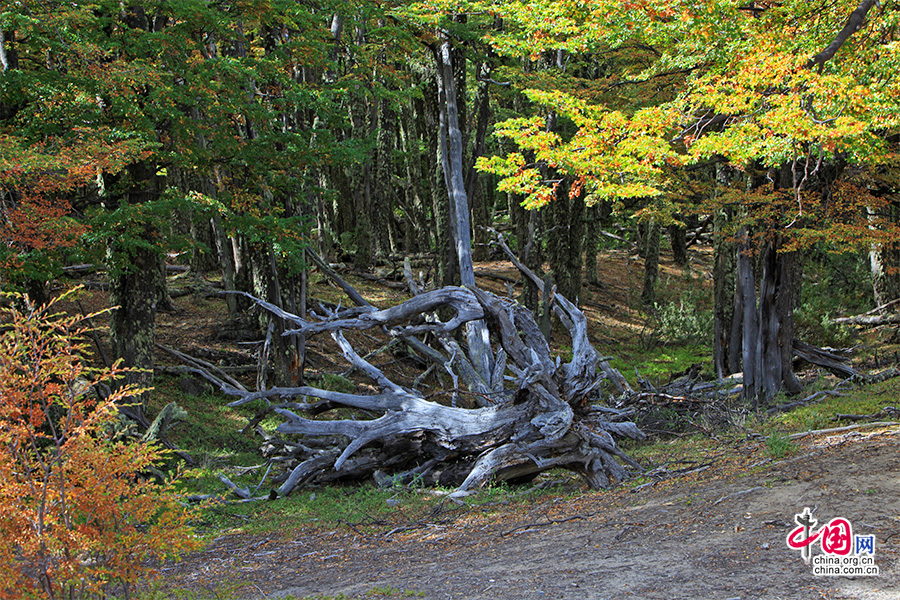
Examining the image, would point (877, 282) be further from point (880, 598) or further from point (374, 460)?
point (880, 598)

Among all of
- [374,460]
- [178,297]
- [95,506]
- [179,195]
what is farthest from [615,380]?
[178,297]

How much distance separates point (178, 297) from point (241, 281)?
302 centimetres

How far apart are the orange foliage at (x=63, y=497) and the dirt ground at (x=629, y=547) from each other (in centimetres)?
107

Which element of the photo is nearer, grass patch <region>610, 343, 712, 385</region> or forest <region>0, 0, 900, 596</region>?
forest <region>0, 0, 900, 596</region>

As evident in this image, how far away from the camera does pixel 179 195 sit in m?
10.8

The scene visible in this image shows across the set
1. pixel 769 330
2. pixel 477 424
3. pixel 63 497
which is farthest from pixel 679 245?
pixel 63 497

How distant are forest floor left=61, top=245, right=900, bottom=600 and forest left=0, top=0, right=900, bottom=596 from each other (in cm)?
117

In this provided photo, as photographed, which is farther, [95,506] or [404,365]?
[404,365]

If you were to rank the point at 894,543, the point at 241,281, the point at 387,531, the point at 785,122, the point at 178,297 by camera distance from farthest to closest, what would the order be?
1. the point at 178,297
2. the point at 241,281
3. the point at 785,122
4. the point at 387,531
5. the point at 894,543

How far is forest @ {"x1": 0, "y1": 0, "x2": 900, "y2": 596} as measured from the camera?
8492mm

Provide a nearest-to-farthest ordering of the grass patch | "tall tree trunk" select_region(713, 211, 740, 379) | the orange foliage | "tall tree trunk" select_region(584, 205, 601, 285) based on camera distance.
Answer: the orange foliage < "tall tree trunk" select_region(713, 211, 740, 379) < the grass patch < "tall tree trunk" select_region(584, 205, 601, 285)

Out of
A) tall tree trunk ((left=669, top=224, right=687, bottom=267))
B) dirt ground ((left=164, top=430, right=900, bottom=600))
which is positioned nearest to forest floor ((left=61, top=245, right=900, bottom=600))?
dirt ground ((left=164, top=430, right=900, bottom=600))

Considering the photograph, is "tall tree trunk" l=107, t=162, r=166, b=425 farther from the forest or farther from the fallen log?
the fallen log

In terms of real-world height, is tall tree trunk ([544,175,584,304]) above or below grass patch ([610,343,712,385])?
above
